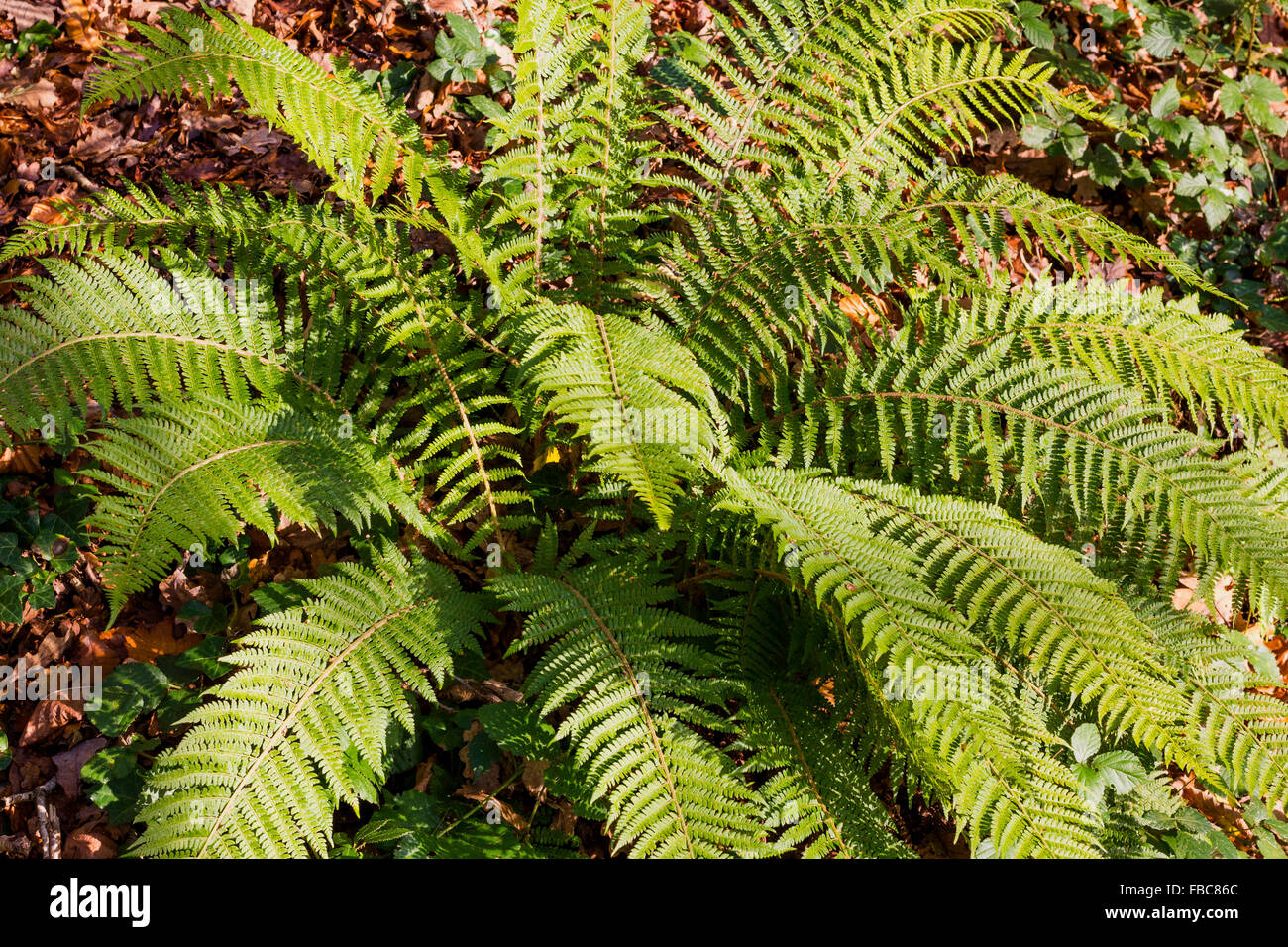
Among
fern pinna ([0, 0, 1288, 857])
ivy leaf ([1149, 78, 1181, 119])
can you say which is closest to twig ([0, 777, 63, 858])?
fern pinna ([0, 0, 1288, 857])

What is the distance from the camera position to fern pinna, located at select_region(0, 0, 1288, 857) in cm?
206

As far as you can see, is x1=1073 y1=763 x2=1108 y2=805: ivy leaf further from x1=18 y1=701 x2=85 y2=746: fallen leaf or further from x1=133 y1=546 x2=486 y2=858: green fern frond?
x1=18 y1=701 x2=85 y2=746: fallen leaf

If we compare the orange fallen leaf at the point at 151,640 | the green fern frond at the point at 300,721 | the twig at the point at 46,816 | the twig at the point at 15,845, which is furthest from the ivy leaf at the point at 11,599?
the green fern frond at the point at 300,721

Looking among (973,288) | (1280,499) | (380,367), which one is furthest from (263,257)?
(1280,499)

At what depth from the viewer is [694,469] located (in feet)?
7.29

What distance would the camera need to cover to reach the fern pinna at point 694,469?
2057 millimetres

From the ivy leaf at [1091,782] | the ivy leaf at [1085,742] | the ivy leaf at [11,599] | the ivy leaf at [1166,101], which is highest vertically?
the ivy leaf at [1166,101]

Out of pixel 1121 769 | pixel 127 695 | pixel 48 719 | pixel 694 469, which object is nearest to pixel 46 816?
pixel 48 719

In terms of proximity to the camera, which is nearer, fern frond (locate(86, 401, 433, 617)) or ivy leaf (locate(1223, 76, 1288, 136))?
fern frond (locate(86, 401, 433, 617))

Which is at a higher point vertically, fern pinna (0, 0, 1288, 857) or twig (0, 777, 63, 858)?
fern pinna (0, 0, 1288, 857)

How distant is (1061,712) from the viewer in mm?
2568

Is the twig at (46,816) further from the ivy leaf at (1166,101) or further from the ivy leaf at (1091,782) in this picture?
the ivy leaf at (1166,101)

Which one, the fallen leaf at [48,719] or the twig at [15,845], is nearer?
the twig at [15,845]
